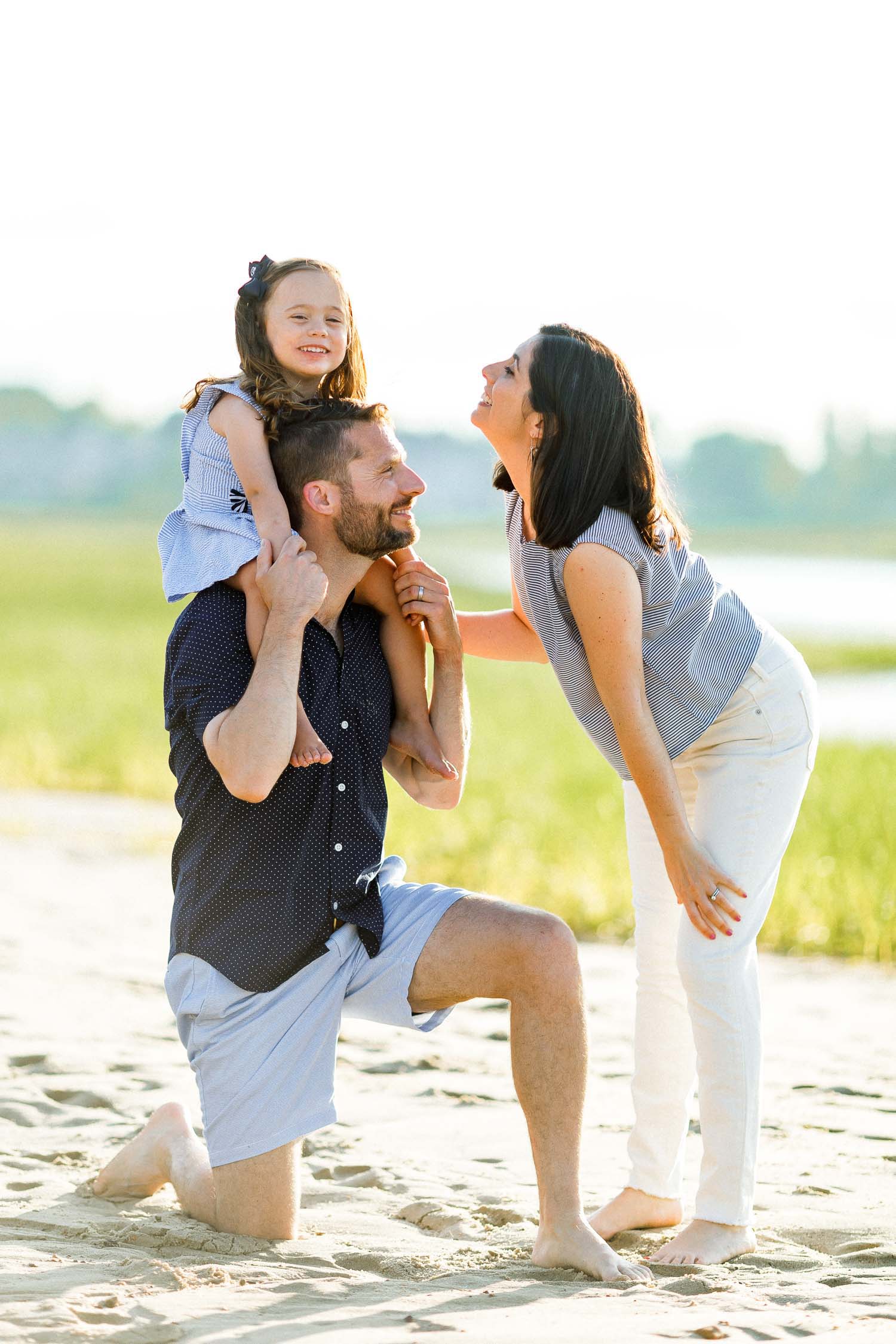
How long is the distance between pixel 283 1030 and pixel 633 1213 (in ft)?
3.36

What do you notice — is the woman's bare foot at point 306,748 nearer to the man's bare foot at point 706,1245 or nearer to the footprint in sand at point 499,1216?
the footprint in sand at point 499,1216

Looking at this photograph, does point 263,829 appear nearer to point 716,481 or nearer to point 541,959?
point 541,959

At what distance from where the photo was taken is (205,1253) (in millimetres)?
3486

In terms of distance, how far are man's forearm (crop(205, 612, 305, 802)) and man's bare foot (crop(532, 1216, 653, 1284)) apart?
1.19m

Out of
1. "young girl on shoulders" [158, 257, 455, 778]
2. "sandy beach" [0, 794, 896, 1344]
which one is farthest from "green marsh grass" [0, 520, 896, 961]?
"young girl on shoulders" [158, 257, 455, 778]

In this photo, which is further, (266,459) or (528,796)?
(528,796)

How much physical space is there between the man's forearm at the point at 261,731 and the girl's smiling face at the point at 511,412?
0.69 meters

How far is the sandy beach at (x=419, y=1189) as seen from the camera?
291 centimetres

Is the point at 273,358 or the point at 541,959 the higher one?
the point at 273,358

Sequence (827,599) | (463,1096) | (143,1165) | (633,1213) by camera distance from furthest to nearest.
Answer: (827,599), (463,1096), (143,1165), (633,1213)

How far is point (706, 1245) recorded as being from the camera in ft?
11.5

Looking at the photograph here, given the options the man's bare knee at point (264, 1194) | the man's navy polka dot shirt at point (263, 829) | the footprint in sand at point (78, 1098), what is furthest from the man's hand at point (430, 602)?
the footprint in sand at point (78, 1098)

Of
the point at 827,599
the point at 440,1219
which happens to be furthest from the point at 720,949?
the point at 827,599

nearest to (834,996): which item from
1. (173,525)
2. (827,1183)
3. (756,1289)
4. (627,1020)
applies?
(627,1020)
